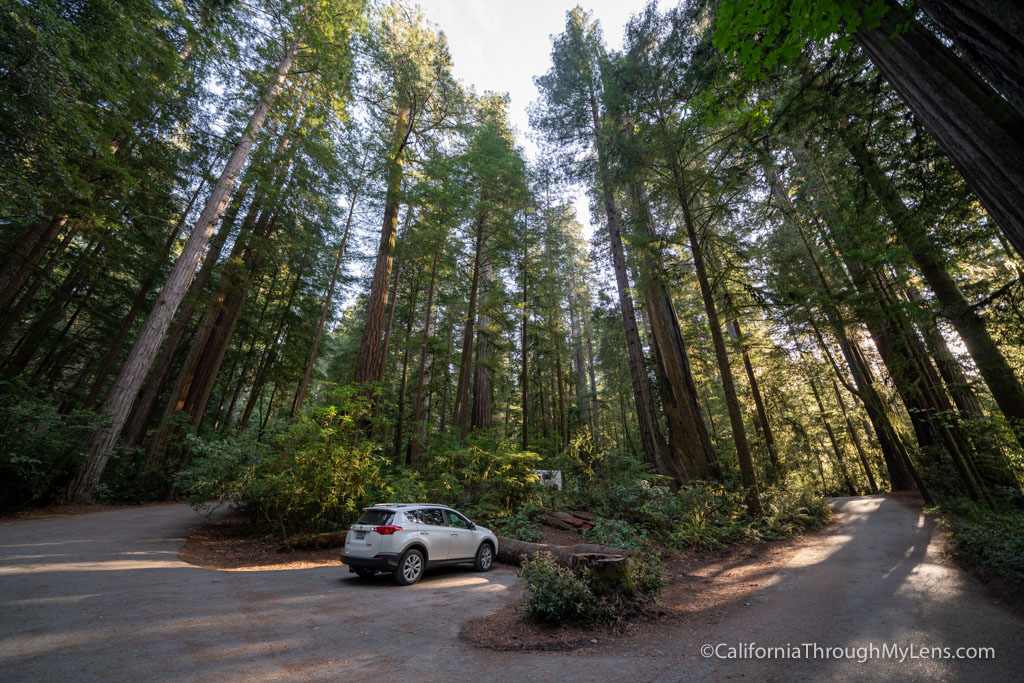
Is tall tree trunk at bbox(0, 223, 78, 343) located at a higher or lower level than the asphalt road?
higher

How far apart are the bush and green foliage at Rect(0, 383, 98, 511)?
12.6m

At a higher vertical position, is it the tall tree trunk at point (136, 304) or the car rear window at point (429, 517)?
the tall tree trunk at point (136, 304)

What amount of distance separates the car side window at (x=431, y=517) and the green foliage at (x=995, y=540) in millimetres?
8985

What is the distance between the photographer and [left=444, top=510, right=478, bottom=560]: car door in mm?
7545

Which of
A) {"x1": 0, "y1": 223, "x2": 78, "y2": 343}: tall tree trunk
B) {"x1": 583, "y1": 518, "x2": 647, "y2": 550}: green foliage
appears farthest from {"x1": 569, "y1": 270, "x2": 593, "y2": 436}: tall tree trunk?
{"x1": 0, "y1": 223, "x2": 78, "y2": 343}: tall tree trunk

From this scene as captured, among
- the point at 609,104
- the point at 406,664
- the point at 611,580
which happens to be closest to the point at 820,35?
the point at 611,580

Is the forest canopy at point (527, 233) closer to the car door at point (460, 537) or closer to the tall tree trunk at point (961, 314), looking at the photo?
the tall tree trunk at point (961, 314)

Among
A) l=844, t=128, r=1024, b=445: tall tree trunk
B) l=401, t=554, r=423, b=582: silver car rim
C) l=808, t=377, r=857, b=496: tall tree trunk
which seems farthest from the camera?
l=808, t=377, r=857, b=496: tall tree trunk

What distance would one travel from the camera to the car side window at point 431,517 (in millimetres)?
7171

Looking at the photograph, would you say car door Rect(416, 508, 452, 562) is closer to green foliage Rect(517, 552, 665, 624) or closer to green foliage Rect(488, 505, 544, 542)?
green foliage Rect(488, 505, 544, 542)

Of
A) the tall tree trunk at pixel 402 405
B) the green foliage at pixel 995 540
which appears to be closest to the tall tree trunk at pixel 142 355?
the tall tree trunk at pixel 402 405

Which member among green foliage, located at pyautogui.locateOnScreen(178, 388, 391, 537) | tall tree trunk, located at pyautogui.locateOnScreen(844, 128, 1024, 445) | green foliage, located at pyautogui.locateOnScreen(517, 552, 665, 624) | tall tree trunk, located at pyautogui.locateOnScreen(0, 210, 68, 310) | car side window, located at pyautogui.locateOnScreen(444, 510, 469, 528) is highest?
tall tree trunk, located at pyautogui.locateOnScreen(0, 210, 68, 310)

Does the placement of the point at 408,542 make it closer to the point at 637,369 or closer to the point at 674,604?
the point at 674,604

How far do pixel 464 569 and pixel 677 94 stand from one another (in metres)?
13.0
